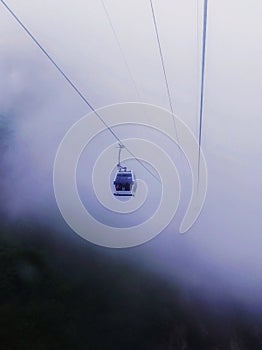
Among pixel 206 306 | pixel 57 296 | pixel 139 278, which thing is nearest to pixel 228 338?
pixel 206 306

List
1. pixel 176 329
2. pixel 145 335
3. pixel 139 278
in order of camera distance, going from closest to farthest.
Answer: pixel 145 335, pixel 176 329, pixel 139 278

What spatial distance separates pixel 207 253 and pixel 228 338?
13.3 m

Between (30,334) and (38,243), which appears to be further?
(38,243)

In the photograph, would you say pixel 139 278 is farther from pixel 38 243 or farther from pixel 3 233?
pixel 3 233

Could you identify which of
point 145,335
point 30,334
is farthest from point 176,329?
point 30,334

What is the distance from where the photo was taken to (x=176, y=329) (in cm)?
3459

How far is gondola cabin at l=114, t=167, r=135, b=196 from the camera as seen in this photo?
554 inches

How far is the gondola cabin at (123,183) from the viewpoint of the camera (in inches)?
554

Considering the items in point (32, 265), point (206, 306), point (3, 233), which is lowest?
point (206, 306)

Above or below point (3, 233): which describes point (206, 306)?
below

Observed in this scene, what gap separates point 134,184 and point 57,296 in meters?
21.2

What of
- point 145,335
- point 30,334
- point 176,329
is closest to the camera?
point 30,334

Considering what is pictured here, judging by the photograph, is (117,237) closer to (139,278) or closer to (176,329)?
(139,278)

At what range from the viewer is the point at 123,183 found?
14.1 meters
